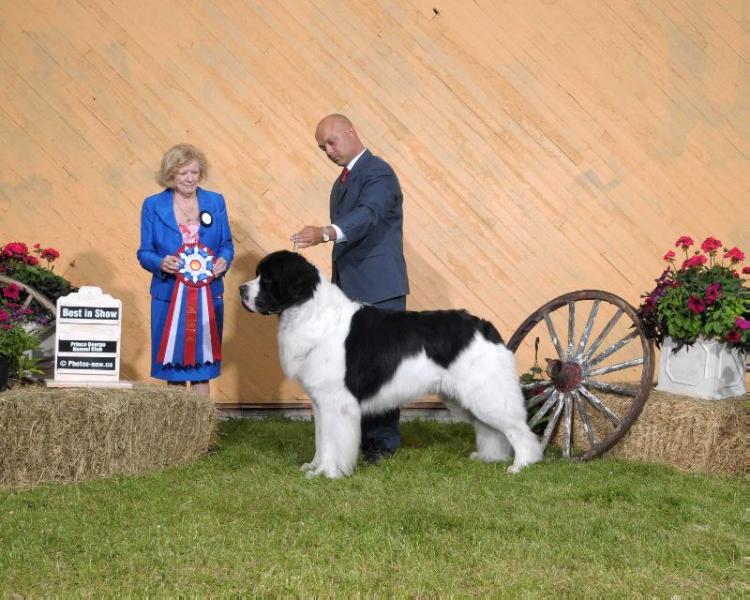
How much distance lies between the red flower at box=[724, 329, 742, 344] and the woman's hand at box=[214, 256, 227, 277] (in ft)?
9.82

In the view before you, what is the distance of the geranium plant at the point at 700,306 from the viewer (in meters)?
5.05

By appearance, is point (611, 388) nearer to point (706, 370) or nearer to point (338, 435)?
point (706, 370)

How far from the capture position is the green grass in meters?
3.15

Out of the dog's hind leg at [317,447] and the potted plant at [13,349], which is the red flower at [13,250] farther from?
the dog's hind leg at [317,447]

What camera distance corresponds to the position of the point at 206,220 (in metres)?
5.57

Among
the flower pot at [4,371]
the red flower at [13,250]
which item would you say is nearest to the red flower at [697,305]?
the flower pot at [4,371]

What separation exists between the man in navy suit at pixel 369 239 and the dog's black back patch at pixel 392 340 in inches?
17.1

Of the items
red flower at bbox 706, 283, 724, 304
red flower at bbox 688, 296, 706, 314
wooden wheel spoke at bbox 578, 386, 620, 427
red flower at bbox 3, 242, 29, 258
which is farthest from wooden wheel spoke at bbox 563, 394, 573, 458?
red flower at bbox 3, 242, 29, 258

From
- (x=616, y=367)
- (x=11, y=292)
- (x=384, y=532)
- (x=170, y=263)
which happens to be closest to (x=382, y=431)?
(x=616, y=367)

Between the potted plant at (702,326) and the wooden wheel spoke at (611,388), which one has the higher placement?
the potted plant at (702,326)

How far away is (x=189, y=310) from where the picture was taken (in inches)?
216

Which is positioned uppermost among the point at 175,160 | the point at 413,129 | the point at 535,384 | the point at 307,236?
the point at 413,129

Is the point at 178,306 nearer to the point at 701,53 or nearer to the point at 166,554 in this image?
the point at 166,554

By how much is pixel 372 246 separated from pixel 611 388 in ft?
5.59
